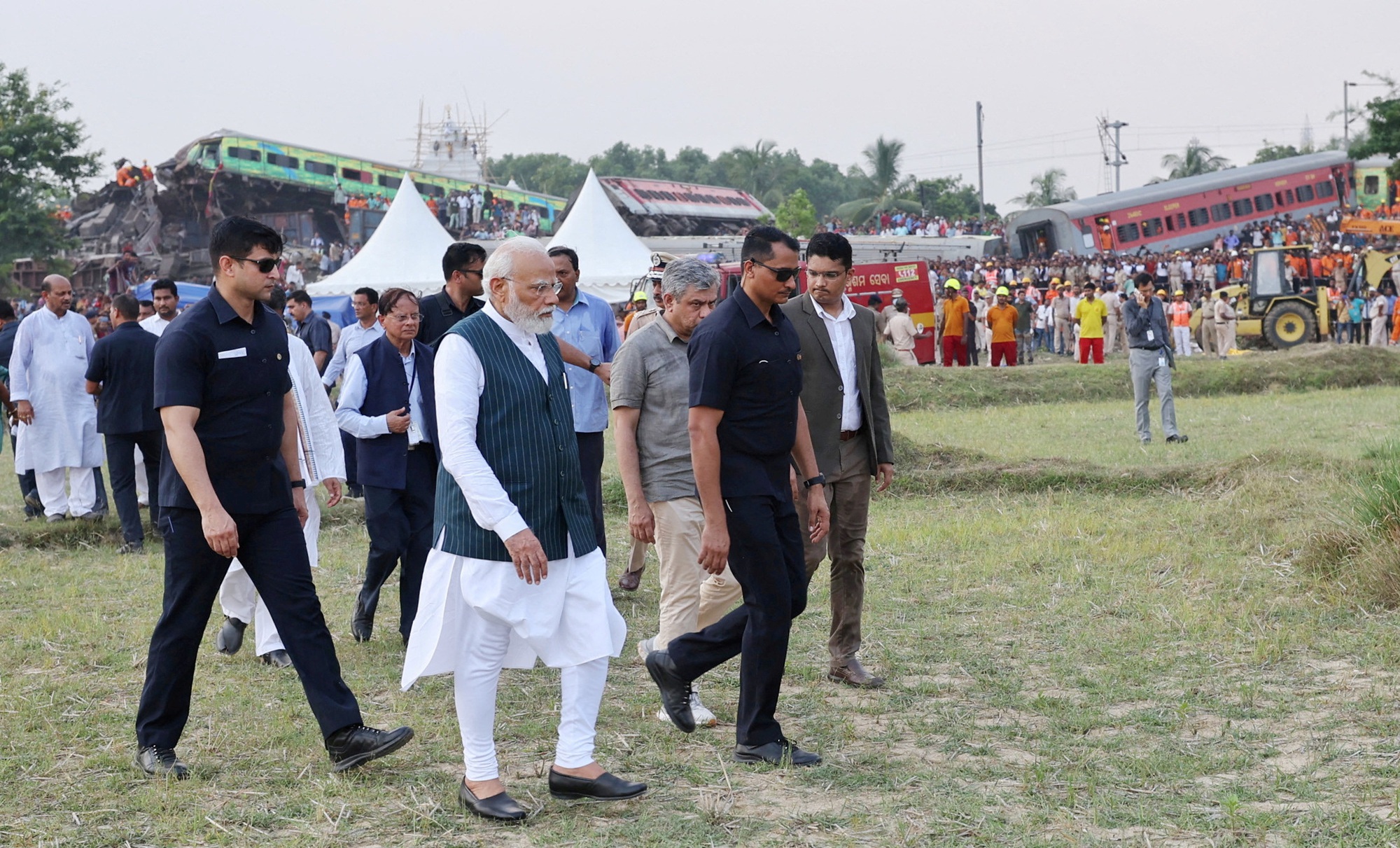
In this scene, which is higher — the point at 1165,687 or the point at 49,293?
the point at 49,293

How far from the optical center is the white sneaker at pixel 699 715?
5016 millimetres

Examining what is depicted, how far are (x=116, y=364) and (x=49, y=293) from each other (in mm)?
1523

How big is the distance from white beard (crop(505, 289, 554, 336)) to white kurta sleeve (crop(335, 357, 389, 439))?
229 centimetres

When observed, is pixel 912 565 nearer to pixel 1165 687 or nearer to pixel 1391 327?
pixel 1165 687

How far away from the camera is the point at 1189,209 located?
1634 inches

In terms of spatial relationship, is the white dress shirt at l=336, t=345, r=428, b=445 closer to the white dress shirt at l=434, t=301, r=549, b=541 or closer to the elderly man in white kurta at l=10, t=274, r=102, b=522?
the white dress shirt at l=434, t=301, r=549, b=541

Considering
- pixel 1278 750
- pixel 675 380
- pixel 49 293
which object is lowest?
pixel 1278 750

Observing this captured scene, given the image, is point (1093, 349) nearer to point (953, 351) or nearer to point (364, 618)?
point (953, 351)

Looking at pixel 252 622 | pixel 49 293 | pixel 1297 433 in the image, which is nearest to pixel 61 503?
pixel 49 293

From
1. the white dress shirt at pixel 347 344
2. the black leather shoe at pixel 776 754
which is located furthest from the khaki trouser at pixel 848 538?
the white dress shirt at pixel 347 344

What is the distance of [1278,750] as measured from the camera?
440cm

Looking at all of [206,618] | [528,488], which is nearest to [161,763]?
[206,618]

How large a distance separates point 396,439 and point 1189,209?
3975 centimetres

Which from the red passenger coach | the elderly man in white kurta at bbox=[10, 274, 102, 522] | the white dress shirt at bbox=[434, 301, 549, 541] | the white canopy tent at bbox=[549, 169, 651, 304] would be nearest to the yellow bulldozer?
the white canopy tent at bbox=[549, 169, 651, 304]
